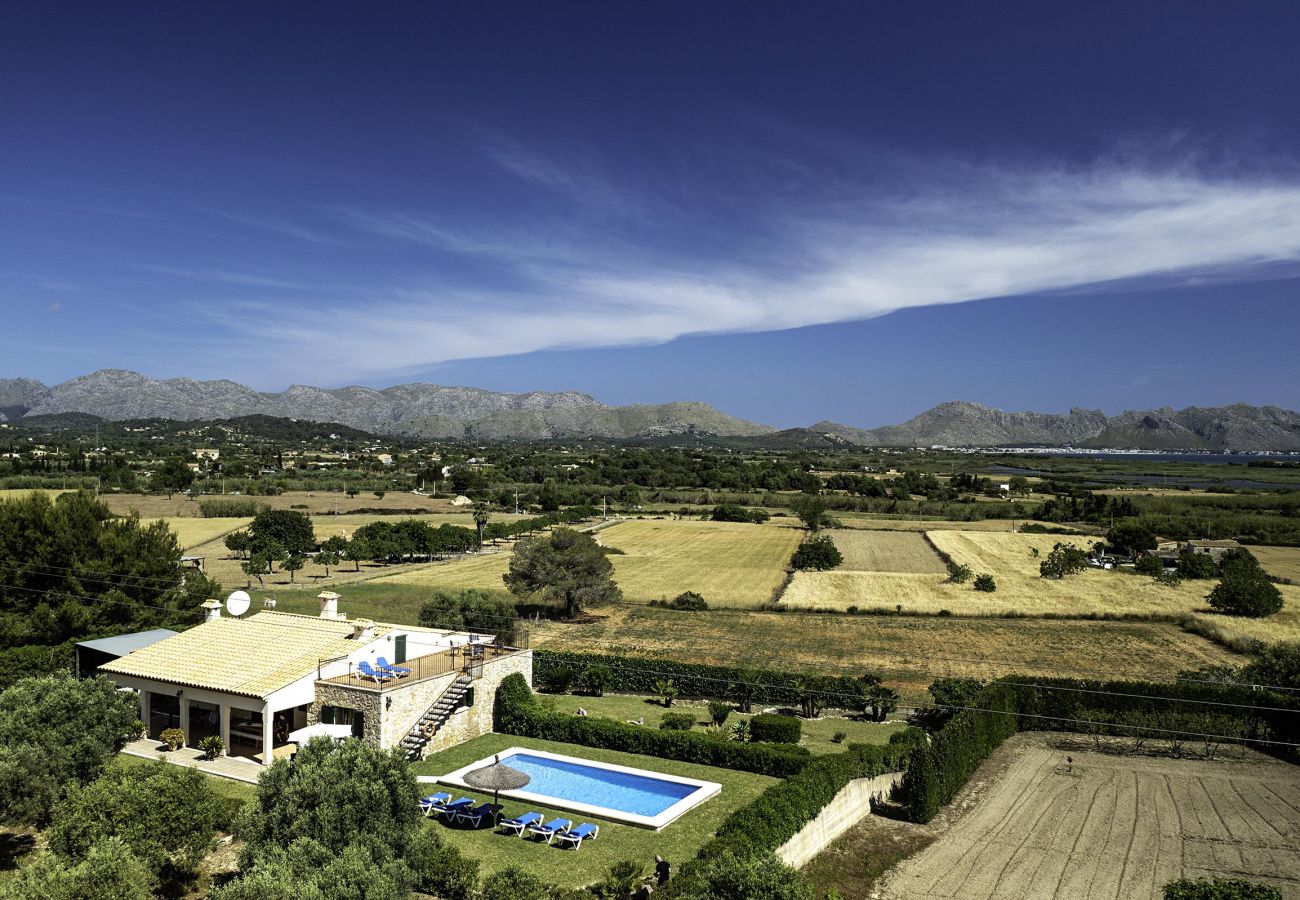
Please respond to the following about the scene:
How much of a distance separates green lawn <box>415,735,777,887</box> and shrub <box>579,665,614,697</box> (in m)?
9.27

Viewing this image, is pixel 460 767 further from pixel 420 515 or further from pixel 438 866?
pixel 420 515

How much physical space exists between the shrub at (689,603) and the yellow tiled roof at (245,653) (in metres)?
27.6

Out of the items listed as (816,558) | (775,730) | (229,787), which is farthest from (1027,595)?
(229,787)

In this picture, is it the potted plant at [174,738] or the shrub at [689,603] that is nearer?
the potted plant at [174,738]

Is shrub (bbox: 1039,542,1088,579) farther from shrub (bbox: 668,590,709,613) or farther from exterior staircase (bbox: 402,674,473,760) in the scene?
exterior staircase (bbox: 402,674,473,760)

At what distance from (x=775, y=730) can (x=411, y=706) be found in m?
11.1

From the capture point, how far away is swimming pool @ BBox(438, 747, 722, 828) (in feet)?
66.3

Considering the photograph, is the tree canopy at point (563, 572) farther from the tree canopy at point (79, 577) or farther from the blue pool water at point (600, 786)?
the blue pool water at point (600, 786)

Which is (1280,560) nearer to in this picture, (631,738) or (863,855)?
(863,855)

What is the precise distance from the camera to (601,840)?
734 inches

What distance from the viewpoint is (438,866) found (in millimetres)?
15336

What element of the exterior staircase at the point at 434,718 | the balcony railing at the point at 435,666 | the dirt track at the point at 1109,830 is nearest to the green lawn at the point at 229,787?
the balcony railing at the point at 435,666

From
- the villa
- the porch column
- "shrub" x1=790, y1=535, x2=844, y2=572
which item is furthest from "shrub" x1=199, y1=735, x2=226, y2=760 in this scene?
"shrub" x1=790, y1=535, x2=844, y2=572

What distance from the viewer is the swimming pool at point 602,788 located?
2020 cm
